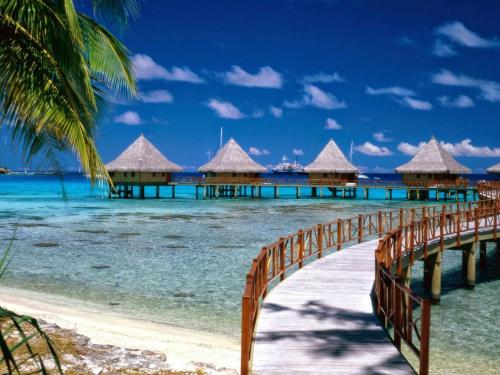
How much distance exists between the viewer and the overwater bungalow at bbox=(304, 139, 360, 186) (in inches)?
2047

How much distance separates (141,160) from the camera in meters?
48.9

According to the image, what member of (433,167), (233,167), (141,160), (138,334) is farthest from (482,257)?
(141,160)

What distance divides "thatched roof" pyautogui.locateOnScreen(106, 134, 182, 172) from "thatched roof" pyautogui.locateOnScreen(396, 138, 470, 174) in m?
23.7

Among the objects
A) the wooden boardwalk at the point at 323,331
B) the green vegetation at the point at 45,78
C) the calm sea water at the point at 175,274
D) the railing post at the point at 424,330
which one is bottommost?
the calm sea water at the point at 175,274

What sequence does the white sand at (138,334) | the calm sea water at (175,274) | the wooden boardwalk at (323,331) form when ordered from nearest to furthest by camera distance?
the wooden boardwalk at (323,331) < the white sand at (138,334) < the calm sea water at (175,274)

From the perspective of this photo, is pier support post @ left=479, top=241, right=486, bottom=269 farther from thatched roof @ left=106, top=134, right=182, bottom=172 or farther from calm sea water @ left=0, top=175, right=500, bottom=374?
thatched roof @ left=106, top=134, right=182, bottom=172

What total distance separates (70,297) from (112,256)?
6087 mm

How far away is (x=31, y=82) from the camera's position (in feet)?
17.6

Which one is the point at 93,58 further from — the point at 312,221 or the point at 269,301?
the point at 312,221

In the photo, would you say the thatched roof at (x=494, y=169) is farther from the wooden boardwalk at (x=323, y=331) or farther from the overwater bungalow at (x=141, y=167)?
the wooden boardwalk at (x=323, y=331)

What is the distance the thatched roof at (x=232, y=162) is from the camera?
169 ft

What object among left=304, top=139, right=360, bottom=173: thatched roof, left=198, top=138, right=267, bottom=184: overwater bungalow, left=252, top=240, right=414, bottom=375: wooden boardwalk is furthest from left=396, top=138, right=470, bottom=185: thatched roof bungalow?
left=252, top=240, right=414, bottom=375: wooden boardwalk

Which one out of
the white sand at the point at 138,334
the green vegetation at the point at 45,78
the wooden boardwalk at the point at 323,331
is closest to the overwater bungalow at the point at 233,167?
the white sand at the point at 138,334

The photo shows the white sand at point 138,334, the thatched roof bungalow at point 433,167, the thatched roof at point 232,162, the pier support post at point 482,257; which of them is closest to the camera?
the white sand at point 138,334
